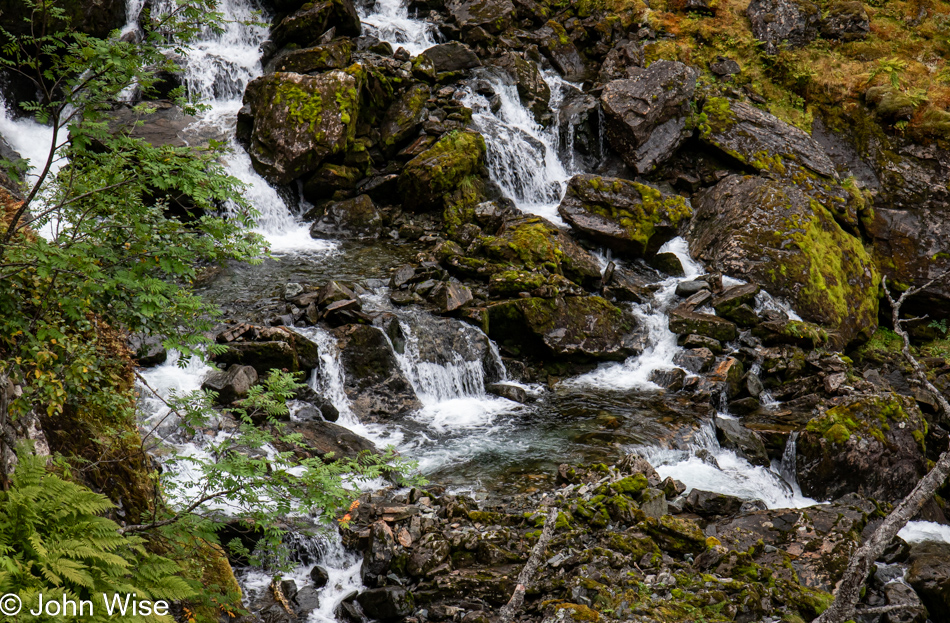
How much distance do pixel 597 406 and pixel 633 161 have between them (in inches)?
399

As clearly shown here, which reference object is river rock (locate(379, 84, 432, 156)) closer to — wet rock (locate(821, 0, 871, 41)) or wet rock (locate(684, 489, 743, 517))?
wet rock (locate(684, 489, 743, 517))

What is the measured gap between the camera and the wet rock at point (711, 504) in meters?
8.80

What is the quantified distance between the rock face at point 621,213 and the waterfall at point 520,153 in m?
0.77

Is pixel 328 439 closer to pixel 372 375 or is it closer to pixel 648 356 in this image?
pixel 372 375

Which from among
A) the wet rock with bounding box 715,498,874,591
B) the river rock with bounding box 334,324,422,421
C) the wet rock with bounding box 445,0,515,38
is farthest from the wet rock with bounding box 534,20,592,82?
the wet rock with bounding box 715,498,874,591

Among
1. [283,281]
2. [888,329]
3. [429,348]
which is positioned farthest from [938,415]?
[283,281]

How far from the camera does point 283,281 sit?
13.9 meters

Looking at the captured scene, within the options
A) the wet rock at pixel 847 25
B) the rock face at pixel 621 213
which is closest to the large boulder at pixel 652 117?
the rock face at pixel 621 213

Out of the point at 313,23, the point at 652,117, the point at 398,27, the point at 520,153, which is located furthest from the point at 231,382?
the point at 398,27

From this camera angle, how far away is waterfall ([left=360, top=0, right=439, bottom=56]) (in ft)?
71.5

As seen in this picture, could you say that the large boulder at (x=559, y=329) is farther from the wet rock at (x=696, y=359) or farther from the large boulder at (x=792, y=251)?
the large boulder at (x=792, y=251)

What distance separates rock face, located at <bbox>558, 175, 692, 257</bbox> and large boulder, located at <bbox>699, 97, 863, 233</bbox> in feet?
11.0

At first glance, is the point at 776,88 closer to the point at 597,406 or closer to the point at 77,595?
the point at 597,406

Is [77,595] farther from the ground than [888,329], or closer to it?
farther from the ground
